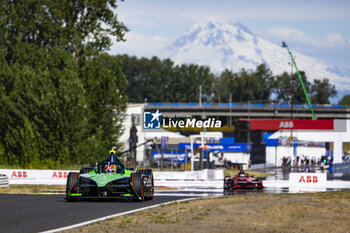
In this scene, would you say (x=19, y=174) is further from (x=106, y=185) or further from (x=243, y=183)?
(x=106, y=185)

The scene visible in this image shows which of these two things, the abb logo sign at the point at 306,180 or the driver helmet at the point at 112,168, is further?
the abb logo sign at the point at 306,180

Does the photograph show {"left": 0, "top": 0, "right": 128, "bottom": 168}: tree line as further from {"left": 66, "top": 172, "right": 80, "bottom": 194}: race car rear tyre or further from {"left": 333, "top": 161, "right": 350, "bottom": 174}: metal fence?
{"left": 66, "top": 172, "right": 80, "bottom": 194}: race car rear tyre

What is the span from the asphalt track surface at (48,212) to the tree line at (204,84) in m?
143

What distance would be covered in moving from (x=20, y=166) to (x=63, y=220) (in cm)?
3303

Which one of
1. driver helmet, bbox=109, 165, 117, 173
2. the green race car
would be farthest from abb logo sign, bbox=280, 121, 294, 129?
the green race car

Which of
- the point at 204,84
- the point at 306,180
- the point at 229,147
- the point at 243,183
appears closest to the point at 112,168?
the point at 243,183

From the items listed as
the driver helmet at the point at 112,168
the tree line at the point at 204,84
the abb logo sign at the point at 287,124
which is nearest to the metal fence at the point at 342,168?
the abb logo sign at the point at 287,124

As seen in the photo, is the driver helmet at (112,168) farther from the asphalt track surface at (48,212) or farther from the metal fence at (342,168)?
the metal fence at (342,168)

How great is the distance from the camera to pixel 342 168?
57.2 meters

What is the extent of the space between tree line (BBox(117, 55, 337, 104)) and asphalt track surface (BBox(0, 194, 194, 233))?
143m

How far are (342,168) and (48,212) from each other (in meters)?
45.3

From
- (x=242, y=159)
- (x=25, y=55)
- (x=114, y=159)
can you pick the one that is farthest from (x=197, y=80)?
(x=114, y=159)

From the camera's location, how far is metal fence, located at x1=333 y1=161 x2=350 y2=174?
184 ft

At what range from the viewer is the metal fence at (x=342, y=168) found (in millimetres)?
56112
